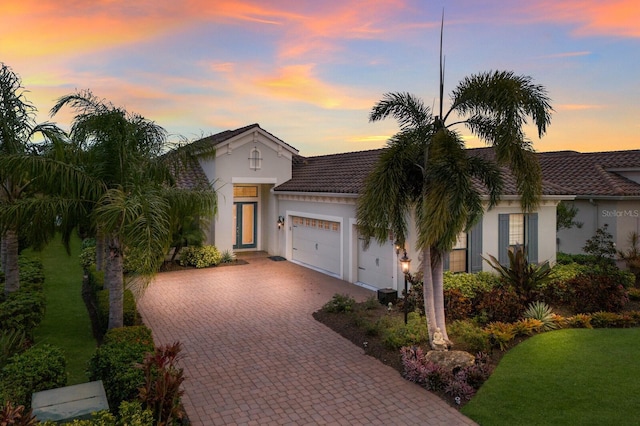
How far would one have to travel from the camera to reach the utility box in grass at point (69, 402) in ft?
16.9

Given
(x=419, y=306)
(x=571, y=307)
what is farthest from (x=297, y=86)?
(x=571, y=307)

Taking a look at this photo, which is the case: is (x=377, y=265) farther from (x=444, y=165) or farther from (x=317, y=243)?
(x=444, y=165)

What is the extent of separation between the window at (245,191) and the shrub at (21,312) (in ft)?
41.9

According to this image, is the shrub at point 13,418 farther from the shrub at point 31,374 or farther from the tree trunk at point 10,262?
the tree trunk at point 10,262

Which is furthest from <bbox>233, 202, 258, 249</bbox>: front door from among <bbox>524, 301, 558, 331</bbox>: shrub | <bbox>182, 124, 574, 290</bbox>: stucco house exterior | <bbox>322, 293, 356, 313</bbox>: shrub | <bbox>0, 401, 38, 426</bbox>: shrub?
<bbox>0, 401, 38, 426</bbox>: shrub

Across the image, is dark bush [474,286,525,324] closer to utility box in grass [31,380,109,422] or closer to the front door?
utility box in grass [31,380,109,422]

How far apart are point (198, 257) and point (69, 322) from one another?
310 inches

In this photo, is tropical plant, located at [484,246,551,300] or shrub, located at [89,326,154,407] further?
tropical plant, located at [484,246,551,300]

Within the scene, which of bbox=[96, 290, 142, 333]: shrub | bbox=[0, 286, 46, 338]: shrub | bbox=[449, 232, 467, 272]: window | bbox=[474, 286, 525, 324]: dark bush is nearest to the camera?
bbox=[0, 286, 46, 338]: shrub

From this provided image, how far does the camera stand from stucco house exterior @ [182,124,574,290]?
14125mm

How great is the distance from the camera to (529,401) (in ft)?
22.5

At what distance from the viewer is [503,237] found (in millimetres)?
14438

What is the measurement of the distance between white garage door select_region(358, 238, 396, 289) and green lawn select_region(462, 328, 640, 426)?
521 cm

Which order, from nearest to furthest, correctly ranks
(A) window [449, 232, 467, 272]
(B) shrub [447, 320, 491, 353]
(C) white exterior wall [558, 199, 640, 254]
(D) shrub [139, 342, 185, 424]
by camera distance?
(D) shrub [139, 342, 185, 424] < (B) shrub [447, 320, 491, 353] < (A) window [449, 232, 467, 272] < (C) white exterior wall [558, 199, 640, 254]
